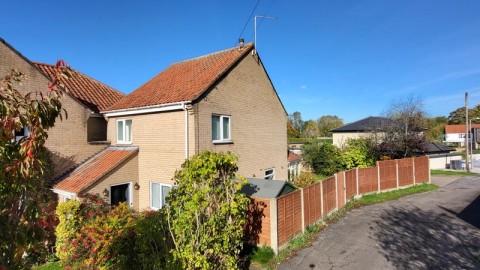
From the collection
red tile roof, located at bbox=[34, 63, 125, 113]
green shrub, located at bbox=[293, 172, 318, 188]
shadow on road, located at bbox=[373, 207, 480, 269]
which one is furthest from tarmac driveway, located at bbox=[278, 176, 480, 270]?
red tile roof, located at bbox=[34, 63, 125, 113]

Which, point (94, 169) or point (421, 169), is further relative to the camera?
point (421, 169)

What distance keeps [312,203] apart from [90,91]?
14.6 meters

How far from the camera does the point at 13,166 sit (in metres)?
2.58

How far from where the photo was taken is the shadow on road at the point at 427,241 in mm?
8305

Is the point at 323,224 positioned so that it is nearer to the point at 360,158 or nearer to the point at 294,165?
the point at 360,158

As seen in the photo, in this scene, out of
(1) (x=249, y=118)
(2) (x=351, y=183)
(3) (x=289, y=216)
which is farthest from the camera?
(2) (x=351, y=183)

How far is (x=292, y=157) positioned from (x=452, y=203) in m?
11.9

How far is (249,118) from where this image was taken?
15070 millimetres

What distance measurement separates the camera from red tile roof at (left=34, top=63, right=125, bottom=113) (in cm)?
1588

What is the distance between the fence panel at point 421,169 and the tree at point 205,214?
61.3 feet

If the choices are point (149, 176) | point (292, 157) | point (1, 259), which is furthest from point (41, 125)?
point (292, 157)

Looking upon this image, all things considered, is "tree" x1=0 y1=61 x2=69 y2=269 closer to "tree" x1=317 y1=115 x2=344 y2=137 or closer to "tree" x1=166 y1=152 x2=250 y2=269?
"tree" x1=166 y1=152 x2=250 y2=269

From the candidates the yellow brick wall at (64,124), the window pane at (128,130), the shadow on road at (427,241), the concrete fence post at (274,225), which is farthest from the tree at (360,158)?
the yellow brick wall at (64,124)

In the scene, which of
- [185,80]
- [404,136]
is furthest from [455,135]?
[185,80]
